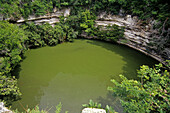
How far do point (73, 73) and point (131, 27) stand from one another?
22.3ft

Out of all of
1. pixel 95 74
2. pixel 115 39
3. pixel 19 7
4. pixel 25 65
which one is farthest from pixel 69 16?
A: pixel 95 74

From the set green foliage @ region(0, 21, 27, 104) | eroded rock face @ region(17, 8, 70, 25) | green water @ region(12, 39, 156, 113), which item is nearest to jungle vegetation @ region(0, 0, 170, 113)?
green foliage @ region(0, 21, 27, 104)

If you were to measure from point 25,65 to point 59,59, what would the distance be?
7.70 ft

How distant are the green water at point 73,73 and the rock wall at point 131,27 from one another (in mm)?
654

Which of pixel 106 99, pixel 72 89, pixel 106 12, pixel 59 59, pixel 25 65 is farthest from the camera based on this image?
pixel 106 12

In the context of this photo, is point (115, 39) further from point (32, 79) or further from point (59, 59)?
point (32, 79)

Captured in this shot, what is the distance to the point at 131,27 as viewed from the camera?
940 centimetres

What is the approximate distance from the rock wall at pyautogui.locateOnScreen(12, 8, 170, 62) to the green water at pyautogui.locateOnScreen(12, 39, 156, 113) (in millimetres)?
654

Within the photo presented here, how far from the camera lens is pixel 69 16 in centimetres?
1134

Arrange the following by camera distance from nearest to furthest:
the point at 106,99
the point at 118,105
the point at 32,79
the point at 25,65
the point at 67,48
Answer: the point at 118,105 → the point at 106,99 → the point at 32,79 → the point at 25,65 → the point at 67,48

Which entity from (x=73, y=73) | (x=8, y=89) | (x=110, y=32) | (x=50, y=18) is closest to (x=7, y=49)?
(x=8, y=89)

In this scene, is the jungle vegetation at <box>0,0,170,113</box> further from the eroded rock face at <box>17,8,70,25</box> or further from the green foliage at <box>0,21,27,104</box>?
the eroded rock face at <box>17,8,70,25</box>

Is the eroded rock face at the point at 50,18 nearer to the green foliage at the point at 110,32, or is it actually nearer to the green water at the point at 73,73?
the green water at the point at 73,73

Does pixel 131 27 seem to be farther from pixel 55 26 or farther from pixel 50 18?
pixel 50 18
